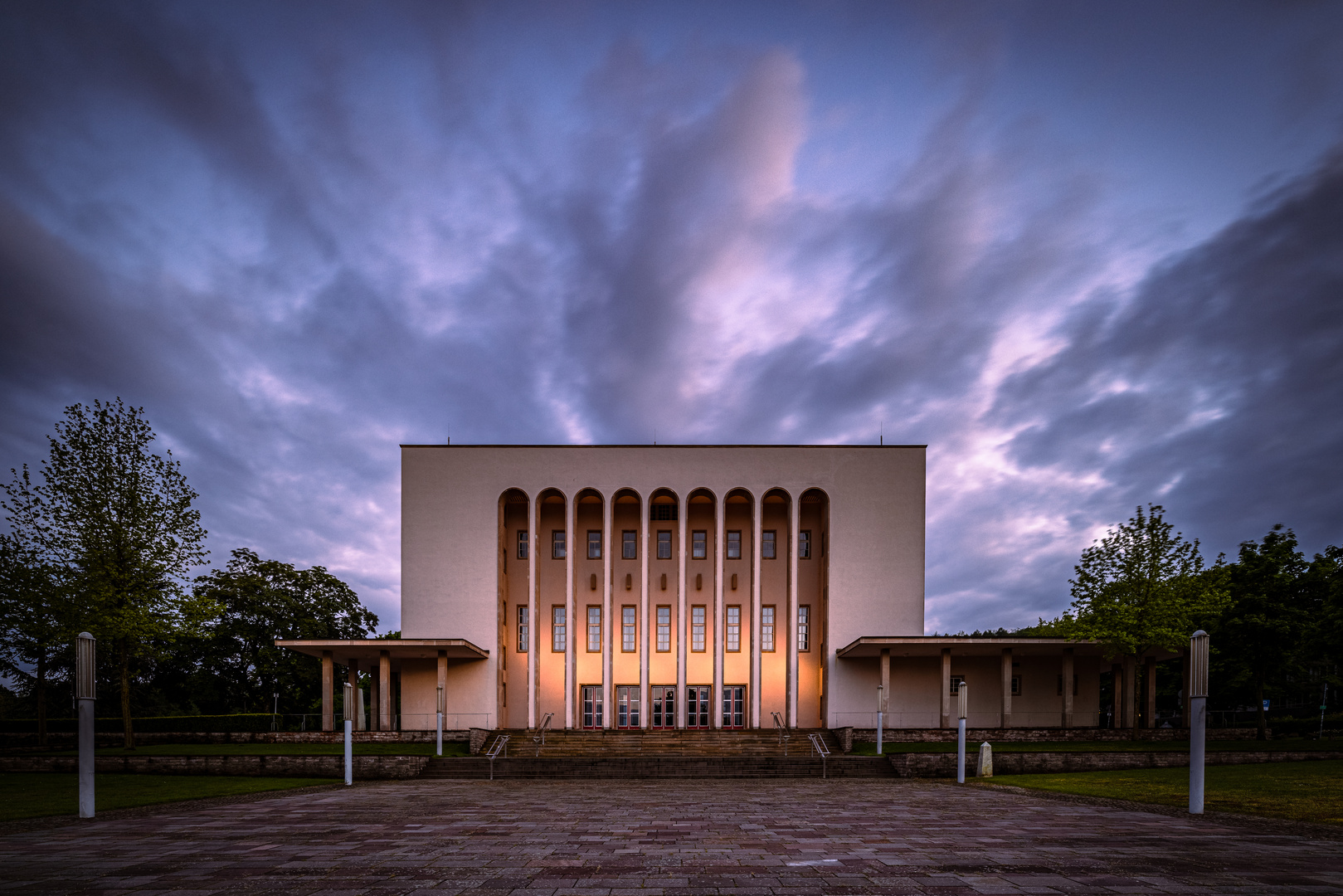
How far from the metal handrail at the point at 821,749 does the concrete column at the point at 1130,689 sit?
1329 centimetres

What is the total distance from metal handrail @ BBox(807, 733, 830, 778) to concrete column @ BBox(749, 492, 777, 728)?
11.9ft

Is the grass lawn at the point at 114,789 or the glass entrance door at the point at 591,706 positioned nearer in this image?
the grass lawn at the point at 114,789

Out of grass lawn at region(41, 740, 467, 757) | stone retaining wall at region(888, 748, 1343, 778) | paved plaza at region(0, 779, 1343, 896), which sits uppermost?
paved plaza at region(0, 779, 1343, 896)

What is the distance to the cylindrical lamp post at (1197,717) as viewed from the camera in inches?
467

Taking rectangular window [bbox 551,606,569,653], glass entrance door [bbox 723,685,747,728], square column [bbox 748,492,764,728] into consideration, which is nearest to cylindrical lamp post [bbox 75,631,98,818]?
rectangular window [bbox 551,606,569,653]

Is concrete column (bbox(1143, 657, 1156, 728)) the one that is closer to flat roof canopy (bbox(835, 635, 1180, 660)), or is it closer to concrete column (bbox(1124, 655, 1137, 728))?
flat roof canopy (bbox(835, 635, 1180, 660))

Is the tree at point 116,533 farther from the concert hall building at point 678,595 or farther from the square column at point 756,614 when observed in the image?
the square column at point 756,614

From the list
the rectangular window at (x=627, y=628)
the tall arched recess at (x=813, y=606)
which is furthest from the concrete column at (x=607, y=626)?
the tall arched recess at (x=813, y=606)

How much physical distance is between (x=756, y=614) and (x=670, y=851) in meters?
22.4

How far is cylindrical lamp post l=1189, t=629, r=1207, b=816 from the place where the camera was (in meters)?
11.9

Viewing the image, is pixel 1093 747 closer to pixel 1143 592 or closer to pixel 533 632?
pixel 1143 592

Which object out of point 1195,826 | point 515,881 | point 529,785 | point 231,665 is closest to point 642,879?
point 515,881

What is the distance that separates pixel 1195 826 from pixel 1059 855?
3789 mm

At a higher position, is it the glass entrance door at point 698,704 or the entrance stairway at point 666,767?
the entrance stairway at point 666,767
